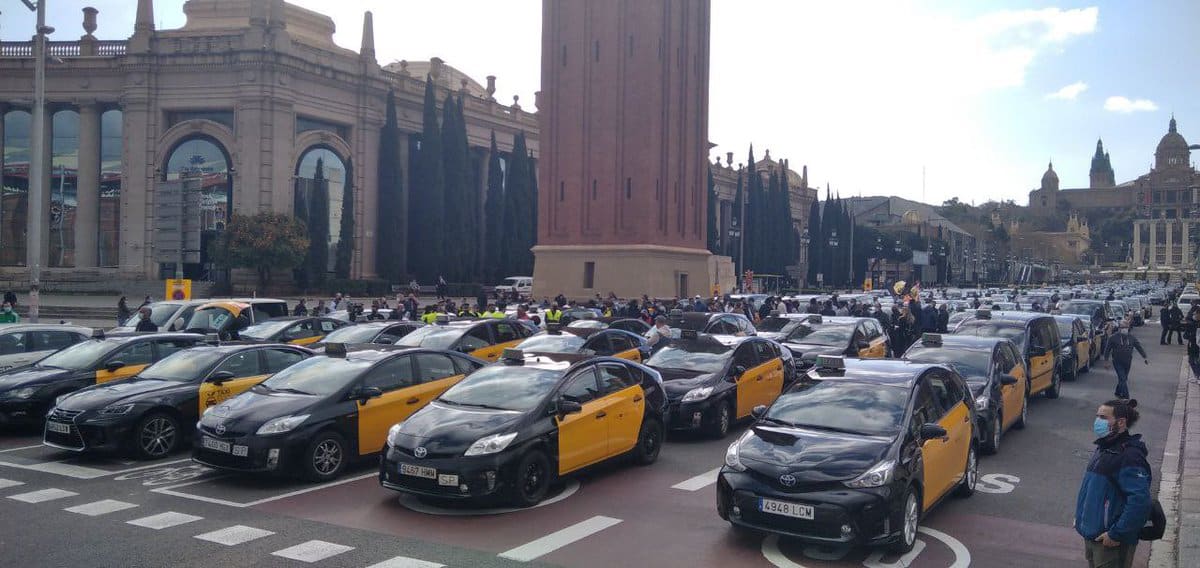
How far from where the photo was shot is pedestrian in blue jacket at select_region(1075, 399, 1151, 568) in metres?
5.16

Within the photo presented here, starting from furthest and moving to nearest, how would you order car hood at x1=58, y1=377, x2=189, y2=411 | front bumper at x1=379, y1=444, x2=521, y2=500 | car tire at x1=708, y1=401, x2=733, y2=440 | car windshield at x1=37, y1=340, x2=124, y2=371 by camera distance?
car windshield at x1=37, y1=340, x2=124, y2=371 < car tire at x1=708, y1=401, x2=733, y2=440 < car hood at x1=58, y1=377, x2=189, y2=411 < front bumper at x1=379, y1=444, x2=521, y2=500

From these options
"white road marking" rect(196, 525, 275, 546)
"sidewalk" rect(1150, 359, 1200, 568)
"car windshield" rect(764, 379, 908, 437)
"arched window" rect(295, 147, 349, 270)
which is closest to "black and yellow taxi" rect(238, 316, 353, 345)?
"white road marking" rect(196, 525, 275, 546)

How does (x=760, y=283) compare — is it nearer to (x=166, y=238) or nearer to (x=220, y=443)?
(x=166, y=238)

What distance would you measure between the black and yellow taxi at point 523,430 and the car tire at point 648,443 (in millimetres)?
13

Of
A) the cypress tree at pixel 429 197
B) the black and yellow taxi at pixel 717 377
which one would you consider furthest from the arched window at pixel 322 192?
the black and yellow taxi at pixel 717 377

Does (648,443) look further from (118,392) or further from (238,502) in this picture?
(118,392)

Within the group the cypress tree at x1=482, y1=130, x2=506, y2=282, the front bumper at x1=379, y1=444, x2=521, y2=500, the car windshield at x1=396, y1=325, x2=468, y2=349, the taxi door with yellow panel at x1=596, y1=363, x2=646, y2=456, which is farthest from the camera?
the cypress tree at x1=482, y1=130, x2=506, y2=282

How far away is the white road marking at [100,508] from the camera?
861cm

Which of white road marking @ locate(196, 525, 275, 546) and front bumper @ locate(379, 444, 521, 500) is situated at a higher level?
front bumper @ locate(379, 444, 521, 500)

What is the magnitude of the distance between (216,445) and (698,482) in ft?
17.5

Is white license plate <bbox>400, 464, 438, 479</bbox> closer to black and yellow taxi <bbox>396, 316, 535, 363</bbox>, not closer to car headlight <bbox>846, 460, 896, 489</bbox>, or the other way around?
car headlight <bbox>846, 460, 896, 489</bbox>

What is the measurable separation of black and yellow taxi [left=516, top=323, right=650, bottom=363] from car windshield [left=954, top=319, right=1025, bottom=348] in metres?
6.94

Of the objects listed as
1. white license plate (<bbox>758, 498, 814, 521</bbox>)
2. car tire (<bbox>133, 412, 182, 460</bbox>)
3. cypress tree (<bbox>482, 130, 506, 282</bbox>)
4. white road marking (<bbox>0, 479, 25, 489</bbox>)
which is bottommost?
white road marking (<bbox>0, 479, 25, 489</bbox>)

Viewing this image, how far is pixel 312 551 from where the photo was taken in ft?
24.1
